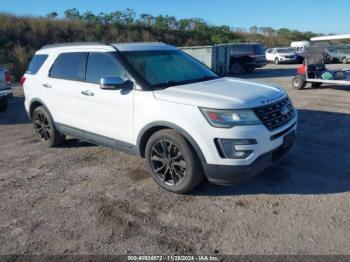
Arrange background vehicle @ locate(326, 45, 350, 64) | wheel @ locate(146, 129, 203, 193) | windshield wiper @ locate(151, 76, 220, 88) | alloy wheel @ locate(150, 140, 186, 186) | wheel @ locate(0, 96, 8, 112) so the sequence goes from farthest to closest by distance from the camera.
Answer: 1. background vehicle @ locate(326, 45, 350, 64)
2. wheel @ locate(0, 96, 8, 112)
3. windshield wiper @ locate(151, 76, 220, 88)
4. alloy wheel @ locate(150, 140, 186, 186)
5. wheel @ locate(146, 129, 203, 193)

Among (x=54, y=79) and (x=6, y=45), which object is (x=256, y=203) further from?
(x=6, y=45)

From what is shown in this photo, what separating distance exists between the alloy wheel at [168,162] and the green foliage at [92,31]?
18.6 m

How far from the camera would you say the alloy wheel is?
4168 mm

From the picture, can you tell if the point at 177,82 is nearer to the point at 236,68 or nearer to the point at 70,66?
the point at 70,66

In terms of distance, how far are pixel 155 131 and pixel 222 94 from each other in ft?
3.25

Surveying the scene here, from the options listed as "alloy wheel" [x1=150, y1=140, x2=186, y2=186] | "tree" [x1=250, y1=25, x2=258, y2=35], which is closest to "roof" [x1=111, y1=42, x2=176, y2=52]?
"alloy wheel" [x1=150, y1=140, x2=186, y2=186]

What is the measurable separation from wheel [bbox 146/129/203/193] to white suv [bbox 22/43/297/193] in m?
0.01

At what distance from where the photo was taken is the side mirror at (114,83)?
14.1ft

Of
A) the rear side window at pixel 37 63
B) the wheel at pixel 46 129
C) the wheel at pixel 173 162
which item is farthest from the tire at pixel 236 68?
the wheel at pixel 173 162

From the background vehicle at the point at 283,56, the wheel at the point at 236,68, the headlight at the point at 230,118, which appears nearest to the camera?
the headlight at the point at 230,118

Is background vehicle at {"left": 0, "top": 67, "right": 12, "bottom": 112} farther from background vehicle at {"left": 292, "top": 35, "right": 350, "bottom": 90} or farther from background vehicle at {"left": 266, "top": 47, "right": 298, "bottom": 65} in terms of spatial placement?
background vehicle at {"left": 266, "top": 47, "right": 298, "bottom": 65}

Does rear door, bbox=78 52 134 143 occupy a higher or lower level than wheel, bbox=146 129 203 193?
higher

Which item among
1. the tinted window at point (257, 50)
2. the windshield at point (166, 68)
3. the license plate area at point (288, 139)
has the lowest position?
the license plate area at point (288, 139)

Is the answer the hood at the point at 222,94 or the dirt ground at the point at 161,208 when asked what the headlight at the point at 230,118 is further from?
the dirt ground at the point at 161,208
